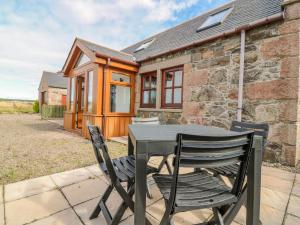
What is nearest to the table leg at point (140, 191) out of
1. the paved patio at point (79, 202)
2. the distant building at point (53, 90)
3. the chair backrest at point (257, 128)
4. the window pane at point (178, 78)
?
the paved patio at point (79, 202)

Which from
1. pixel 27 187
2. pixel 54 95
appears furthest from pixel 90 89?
pixel 54 95

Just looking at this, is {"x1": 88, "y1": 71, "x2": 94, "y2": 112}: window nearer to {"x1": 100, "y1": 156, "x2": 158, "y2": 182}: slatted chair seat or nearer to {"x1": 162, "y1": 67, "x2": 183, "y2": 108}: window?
{"x1": 162, "y1": 67, "x2": 183, "y2": 108}: window

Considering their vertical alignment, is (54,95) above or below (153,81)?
above

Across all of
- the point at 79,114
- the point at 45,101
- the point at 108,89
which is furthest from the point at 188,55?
the point at 45,101

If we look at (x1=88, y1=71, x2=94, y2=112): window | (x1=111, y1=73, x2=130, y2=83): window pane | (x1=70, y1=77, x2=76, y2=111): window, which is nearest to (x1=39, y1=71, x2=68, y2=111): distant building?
(x1=70, y1=77, x2=76, y2=111): window

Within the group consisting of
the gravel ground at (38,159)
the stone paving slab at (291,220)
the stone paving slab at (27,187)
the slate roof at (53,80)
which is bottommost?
the gravel ground at (38,159)

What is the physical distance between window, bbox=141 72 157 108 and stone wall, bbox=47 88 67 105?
1769cm

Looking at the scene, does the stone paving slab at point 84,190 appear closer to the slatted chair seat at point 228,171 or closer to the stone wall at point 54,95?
the slatted chair seat at point 228,171

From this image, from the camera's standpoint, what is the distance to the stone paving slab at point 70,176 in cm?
261

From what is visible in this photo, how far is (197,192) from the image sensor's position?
127 cm

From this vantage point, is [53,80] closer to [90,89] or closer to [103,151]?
[90,89]

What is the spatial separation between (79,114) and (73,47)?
3158 millimetres

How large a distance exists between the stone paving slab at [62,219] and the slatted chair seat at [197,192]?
101 centimetres

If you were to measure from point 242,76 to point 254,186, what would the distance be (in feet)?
11.4
